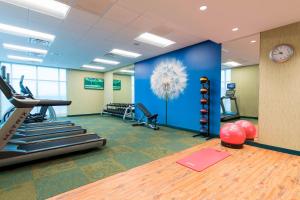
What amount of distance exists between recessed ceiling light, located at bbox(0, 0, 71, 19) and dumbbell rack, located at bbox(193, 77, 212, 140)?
3.95m

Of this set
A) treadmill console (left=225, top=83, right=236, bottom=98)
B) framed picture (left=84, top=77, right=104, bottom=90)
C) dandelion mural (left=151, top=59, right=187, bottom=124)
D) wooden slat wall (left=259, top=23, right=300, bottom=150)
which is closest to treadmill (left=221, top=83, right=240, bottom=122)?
treadmill console (left=225, top=83, right=236, bottom=98)

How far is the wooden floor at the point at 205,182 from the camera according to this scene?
6.26ft

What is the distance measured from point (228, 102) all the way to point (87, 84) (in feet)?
29.3

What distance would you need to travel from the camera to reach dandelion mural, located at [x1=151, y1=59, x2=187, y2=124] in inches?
230

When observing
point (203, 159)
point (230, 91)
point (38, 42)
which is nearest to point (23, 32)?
point (38, 42)

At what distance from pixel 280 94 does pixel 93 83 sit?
9.90 meters

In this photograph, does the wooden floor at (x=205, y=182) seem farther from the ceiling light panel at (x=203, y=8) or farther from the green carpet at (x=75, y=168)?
the ceiling light panel at (x=203, y=8)

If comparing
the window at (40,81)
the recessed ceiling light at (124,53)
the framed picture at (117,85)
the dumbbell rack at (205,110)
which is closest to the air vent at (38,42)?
the recessed ceiling light at (124,53)

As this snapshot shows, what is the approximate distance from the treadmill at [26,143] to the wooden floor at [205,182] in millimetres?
1392

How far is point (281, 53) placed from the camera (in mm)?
3342

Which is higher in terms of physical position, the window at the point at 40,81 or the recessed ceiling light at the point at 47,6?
the recessed ceiling light at the point at 47,6

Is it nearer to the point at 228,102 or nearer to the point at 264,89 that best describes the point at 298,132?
the point at 264,89

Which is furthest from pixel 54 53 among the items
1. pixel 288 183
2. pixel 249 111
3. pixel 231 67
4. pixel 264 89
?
pixel 249 111

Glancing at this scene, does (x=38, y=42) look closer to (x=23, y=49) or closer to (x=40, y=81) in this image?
(x=23, y=49)
